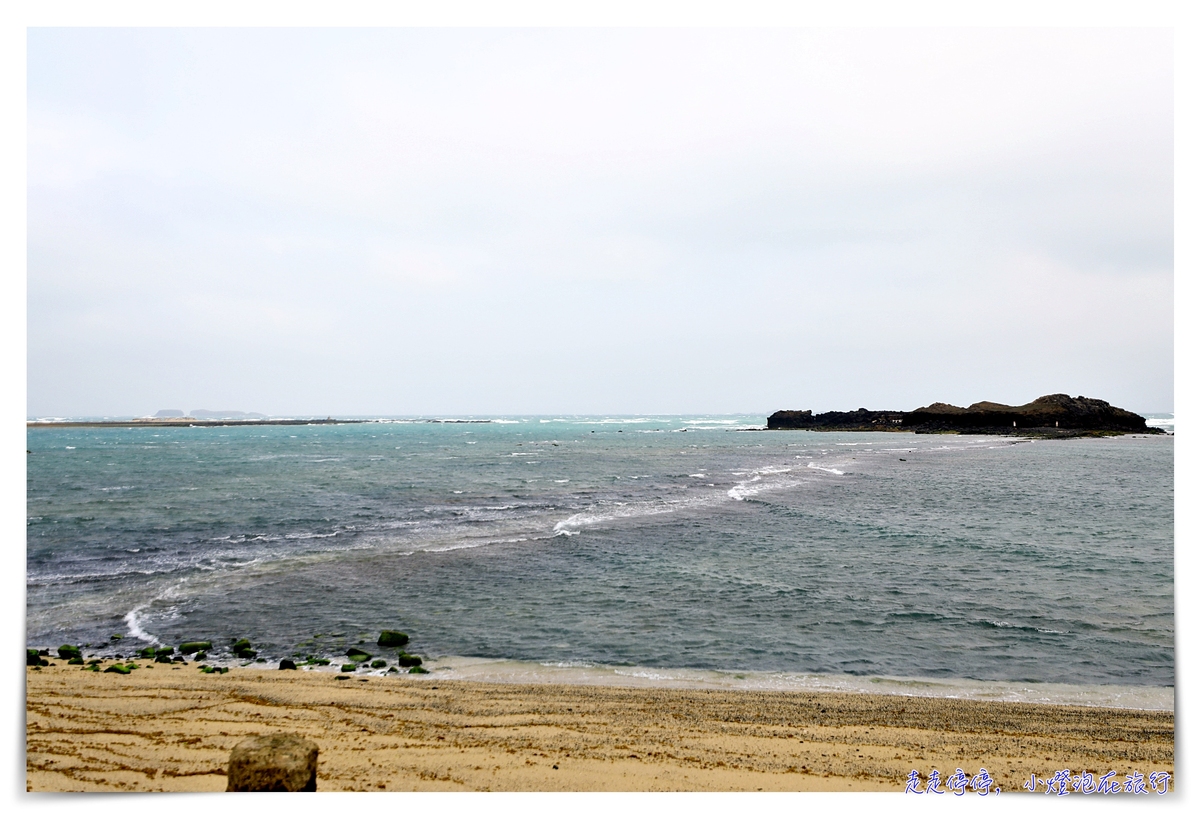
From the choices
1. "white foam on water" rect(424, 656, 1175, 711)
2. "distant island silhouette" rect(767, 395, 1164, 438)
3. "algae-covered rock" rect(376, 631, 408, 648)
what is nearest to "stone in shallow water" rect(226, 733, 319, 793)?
"white foam on water" rect(424, 656, 1175, 711)

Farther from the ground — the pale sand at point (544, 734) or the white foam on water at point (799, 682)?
the pale sand at point (544, 734)

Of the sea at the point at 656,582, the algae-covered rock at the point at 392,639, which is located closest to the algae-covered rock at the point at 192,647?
the sea at the point at 656,582

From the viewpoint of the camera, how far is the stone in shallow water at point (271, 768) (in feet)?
15.5

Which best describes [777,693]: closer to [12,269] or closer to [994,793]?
[994,793]

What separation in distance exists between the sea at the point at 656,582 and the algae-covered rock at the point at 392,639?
385mm

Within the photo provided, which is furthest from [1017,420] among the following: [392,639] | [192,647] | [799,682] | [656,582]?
[192,647]

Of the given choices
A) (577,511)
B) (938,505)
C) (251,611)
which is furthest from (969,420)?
(251,611)

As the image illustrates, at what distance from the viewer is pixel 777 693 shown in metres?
8.50

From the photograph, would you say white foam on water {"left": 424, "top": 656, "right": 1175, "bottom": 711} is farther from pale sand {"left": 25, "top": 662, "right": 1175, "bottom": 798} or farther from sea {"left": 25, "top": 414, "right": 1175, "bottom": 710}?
pale sand {"left": 25, "top": 662, "right": 1175, "bottom": 798}

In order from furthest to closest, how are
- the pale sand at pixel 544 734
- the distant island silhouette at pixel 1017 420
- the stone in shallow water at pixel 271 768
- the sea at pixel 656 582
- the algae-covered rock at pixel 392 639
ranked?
1. the distant island silhouette at pixel 1017 420
2. the algae-covered rock at pixel 392 639
3. the sea at pixel 656 582
4. the pale sand at pixel 544 734
5. the stone in shallow water at pixel 271 768

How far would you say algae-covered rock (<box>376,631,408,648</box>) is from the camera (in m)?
10.7

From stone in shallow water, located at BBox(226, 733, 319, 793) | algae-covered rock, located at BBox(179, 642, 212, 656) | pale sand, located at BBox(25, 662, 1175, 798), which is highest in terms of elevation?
stone in shallow water, located at BBox(226, 733, 319, 793)

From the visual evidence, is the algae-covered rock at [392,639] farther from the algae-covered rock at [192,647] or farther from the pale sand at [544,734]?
the algae-covered rock at [192,647]

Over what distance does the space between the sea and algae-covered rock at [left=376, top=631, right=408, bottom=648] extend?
0.38 meters
